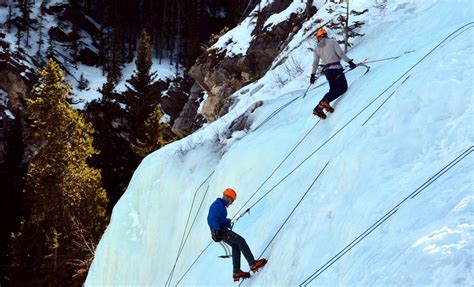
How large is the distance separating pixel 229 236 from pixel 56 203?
21829 mm

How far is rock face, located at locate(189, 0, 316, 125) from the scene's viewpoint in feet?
65.5

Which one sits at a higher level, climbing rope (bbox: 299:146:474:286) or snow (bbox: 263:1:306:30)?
snow (bbox: 263:1:306:30)

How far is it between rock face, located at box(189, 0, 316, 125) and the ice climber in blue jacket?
11595mm

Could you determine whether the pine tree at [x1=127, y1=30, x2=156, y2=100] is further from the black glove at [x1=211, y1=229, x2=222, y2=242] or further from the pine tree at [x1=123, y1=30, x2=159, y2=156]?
the black glove at [x1=211, y1=229, x2=222, y2=242]

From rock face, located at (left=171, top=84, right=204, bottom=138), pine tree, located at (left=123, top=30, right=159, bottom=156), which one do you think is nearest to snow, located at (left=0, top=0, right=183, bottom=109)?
pine tree, located at (left=123, top=30, right=159, bottom=156)

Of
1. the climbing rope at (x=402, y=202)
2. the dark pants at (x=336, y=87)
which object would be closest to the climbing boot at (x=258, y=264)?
the climbing rope at (x=402, y=202)

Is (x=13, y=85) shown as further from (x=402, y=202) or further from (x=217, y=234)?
(x=402, y=202)

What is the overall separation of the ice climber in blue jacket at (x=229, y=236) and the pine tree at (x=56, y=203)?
65.8ft

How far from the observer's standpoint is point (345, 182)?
6273 millimetres

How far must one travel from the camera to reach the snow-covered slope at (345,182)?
461 cm

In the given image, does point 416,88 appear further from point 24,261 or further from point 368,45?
point 24,261

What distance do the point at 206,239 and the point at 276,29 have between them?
1229cm

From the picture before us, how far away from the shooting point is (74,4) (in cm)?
6450

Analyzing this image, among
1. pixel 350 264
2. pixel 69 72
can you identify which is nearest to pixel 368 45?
pixel 350 264
